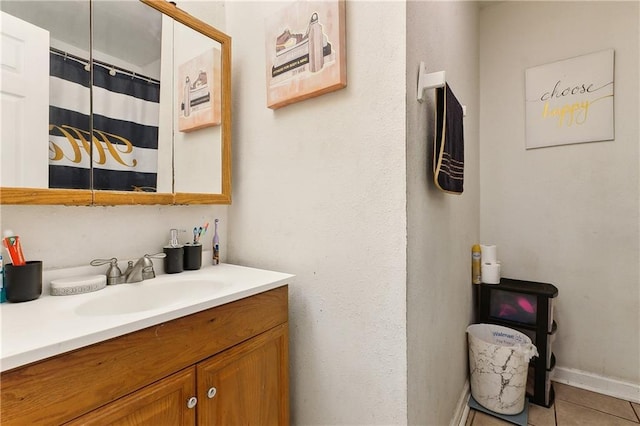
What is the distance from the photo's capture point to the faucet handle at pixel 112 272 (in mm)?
1021

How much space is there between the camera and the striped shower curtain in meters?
0.93

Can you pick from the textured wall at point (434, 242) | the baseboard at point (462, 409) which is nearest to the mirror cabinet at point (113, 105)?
the textured wall at point (434, 242)

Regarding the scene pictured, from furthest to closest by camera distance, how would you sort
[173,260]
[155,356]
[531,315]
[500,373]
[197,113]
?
[531,315], [500,373], [197,113], [173,260], [155,356]

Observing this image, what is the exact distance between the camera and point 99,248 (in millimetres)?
1055

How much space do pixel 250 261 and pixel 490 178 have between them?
5.95 feet

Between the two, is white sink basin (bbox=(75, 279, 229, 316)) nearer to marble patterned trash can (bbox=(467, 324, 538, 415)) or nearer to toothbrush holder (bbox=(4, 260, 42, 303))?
toothbrush holder (bbox=(4, 260, 42, 303))

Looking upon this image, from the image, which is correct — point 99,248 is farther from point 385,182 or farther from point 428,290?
point 428,290

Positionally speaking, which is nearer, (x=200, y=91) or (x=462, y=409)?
(x=200, y=91)

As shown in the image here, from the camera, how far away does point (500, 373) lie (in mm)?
1541

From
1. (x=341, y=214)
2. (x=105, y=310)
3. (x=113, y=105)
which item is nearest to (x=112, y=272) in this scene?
(x=105, y=310)

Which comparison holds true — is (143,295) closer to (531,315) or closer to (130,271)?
(130,271)

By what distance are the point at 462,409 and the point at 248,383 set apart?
122 cm

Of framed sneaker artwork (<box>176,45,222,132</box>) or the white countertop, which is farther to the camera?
framed sneaker artwork (<box>176,45,222,132</box>)

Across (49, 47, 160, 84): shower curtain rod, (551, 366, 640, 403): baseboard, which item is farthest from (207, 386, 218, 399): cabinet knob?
(551, 366, 640, 403): baseboard
